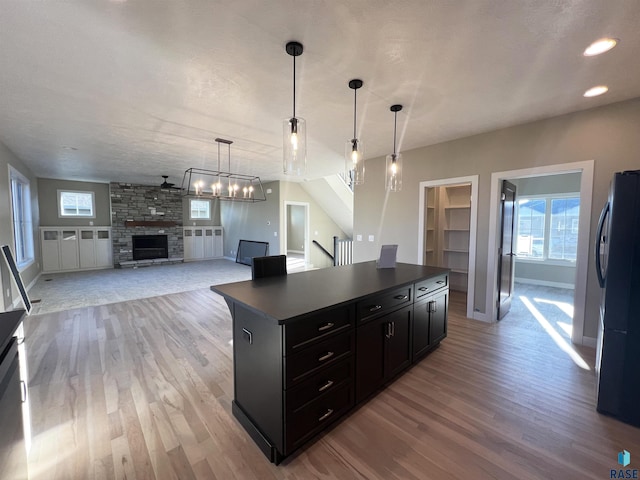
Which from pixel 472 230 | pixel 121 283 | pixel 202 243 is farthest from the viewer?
pixel 202 243

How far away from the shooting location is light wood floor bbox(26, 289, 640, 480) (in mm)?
1550

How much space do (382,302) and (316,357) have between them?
0.74 meters

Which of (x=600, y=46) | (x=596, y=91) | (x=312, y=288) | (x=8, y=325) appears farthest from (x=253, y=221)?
(x=600, y=46)

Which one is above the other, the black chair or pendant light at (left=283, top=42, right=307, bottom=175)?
pendant light at (left=283, top=42, right=307, bottom=175)

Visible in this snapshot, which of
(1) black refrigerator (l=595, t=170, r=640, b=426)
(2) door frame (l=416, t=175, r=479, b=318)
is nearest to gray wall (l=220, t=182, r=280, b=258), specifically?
(2) door frame (l=416, t=175, r=479, b=318)

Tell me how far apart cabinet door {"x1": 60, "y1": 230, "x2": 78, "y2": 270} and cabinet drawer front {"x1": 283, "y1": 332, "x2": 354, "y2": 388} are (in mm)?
9358

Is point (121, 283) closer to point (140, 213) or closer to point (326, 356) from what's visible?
point (140, 213)

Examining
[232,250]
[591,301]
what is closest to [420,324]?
[591,301]

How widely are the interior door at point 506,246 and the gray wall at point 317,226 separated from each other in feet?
17.9

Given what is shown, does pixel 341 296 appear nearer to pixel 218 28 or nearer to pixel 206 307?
pixel 218 28

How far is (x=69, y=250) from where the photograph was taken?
7.68 m

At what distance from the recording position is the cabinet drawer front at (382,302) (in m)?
1.94

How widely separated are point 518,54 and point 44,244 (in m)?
10.5

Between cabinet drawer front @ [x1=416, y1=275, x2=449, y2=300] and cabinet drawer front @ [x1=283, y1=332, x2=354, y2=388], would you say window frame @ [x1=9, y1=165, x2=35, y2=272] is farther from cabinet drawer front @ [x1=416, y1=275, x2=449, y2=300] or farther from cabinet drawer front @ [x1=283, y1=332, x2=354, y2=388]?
cabinet drawer front @ [x1=416, y1=275, x2=449, y2=300]
